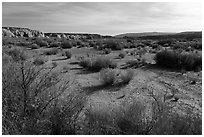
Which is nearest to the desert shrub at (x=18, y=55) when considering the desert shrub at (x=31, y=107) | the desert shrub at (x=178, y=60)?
the desert shrub at (x=31, y=107)

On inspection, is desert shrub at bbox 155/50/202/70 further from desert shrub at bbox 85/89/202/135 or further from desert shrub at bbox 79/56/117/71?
desert shrub at bbox 85/89/202/135

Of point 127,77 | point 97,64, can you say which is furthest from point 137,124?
point 97,64

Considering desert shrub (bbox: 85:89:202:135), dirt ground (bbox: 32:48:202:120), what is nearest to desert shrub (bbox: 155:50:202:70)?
dirt ground (bbox: 32:48:202:120)

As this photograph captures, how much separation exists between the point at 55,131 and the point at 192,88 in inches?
316

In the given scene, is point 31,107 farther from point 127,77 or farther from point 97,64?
point 97,64

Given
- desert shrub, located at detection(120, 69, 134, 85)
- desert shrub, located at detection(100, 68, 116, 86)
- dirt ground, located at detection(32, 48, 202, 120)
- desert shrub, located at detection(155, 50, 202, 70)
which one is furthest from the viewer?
desert shrub, located at detection(155, 50, 202, 70)

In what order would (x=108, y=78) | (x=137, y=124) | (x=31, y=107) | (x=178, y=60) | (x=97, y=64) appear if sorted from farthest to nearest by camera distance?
(x=178, y=60) → (x=97, y=64) → (x=108, y=78) → (x=31, y=107) → (x=137, y=124)

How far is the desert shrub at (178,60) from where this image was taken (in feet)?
53.8

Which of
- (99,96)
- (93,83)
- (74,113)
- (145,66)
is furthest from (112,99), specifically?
(145,66)

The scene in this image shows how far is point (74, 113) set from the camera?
5805mm

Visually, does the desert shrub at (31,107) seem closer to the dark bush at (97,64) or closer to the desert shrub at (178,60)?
the dark bush at (97,64)

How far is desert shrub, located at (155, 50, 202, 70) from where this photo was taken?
1640cm

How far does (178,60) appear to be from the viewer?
55.5 feet

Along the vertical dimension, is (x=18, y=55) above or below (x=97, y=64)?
above
